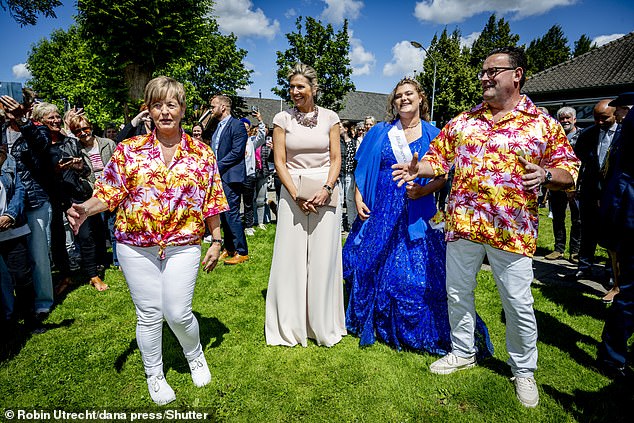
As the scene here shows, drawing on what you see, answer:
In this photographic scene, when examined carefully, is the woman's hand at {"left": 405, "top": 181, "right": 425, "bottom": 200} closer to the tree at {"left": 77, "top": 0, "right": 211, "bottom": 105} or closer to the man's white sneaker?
the man's white sneaker

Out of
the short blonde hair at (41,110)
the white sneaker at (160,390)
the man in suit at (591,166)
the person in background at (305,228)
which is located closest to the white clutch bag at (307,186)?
the person in background at (305,228)

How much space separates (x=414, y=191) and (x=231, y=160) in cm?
380

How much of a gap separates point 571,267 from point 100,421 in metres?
7.08

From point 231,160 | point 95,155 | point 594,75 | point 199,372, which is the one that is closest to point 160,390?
point 199,372

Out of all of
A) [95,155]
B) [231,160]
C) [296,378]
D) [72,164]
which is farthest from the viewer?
[231,160]

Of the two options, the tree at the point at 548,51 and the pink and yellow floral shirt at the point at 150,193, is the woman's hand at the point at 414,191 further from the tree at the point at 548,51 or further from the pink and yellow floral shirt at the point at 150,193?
the tree at the point at 548,51

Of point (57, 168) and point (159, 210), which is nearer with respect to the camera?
point (159, 210)

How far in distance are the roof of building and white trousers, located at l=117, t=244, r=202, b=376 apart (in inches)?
954

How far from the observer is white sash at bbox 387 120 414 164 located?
11.3 feet

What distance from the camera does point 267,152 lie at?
29.0 feet

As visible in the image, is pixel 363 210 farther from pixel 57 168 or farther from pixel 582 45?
pixel 582 45

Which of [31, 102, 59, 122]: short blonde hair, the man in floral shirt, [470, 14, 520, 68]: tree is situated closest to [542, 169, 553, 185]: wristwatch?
the man in floral shirt

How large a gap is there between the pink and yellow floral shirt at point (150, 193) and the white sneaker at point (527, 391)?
275 cm

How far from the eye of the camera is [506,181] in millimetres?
2533
